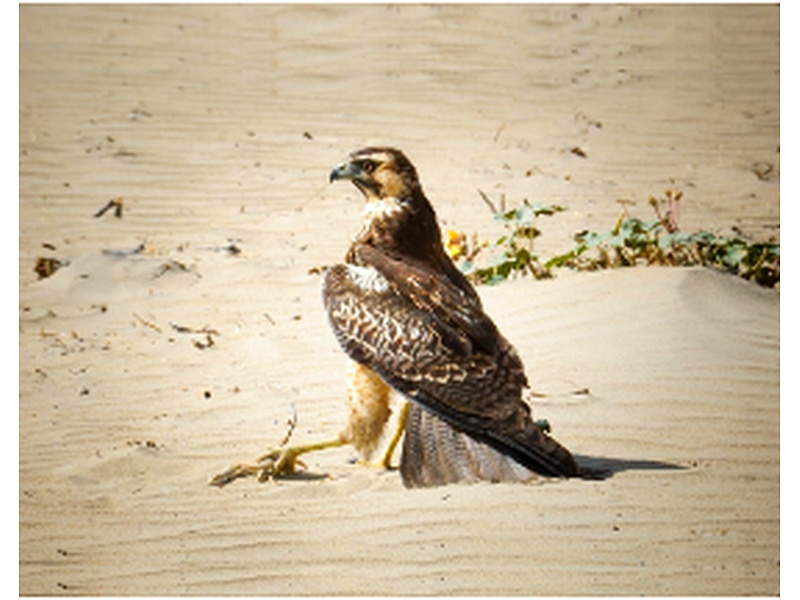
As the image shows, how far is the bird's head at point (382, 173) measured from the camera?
612 centimetres

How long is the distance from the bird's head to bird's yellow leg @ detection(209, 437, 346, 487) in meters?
1.06

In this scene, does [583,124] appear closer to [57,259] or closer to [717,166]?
[717,166]

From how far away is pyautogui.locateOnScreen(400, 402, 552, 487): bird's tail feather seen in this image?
18.4ft

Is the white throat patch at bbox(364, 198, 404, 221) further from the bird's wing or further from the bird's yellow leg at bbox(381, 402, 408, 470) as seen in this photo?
the bird's yellow leg at bbox(381, 402, 408, 470)

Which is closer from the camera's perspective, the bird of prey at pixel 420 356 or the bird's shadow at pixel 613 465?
the bird of prey at pixel 420 356

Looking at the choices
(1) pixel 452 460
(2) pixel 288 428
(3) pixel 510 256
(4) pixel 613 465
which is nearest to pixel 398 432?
(1) pixel 452 460

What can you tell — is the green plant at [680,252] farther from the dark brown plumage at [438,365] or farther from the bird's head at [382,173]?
the dark brown plumage at [438,365]

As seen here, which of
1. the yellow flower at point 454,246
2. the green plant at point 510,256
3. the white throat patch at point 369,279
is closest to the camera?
the white throat patch at point 369,279

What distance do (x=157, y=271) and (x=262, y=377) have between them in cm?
210

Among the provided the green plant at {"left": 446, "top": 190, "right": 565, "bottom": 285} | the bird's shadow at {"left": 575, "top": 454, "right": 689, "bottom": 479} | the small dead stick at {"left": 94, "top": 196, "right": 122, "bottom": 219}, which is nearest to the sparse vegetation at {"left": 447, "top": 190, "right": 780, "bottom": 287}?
the green plant at {"left": 446, "top": 190, "right": 565, "bottom": 285}

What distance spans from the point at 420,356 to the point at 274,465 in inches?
38.3

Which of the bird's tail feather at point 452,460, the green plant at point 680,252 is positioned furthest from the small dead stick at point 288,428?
the green plant at point 680,252

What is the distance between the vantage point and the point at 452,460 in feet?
18.5

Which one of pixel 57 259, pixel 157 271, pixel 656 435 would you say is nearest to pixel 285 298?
pixel 157 271
